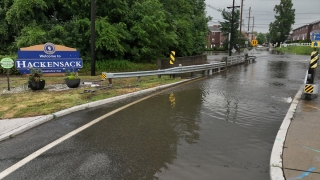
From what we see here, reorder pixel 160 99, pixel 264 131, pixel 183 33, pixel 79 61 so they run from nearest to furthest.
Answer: pixel 264 131 → pixel 160 99 → pixel 79 61 → pixel 183 33

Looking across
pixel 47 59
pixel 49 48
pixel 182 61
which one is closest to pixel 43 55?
pixel 47 59

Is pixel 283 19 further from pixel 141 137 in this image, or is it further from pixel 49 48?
pixel 141 137

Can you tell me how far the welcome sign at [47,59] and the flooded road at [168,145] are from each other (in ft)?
19.6

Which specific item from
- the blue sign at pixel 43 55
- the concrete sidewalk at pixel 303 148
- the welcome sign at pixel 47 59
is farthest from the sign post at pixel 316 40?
the blue sign at pixel 43 55

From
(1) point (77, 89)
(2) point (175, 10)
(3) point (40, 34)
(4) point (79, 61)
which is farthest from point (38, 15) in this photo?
(2) point (175, 10)

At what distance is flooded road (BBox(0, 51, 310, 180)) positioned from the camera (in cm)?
402

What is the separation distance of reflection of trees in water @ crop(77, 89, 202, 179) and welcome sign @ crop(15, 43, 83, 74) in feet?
20.4

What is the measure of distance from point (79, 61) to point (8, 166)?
9.50 meters

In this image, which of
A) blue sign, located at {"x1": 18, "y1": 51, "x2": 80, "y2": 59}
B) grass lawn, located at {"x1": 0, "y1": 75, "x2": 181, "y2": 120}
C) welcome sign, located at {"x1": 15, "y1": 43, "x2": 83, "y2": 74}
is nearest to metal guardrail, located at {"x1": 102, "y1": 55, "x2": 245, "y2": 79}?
grass lawn, located at {"x1": 0, "y1": 75, "x2": 181, "y2": 120}

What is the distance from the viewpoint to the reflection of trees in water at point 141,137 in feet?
13.8

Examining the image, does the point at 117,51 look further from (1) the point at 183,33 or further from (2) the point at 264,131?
(2) the point at 264,131

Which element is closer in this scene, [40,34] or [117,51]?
[40,34]

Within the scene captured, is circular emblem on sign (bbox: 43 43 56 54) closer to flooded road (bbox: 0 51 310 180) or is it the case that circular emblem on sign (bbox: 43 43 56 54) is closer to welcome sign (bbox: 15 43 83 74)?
welcome sign (bbox: 15 43 83 74)

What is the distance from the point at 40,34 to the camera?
17.8m
